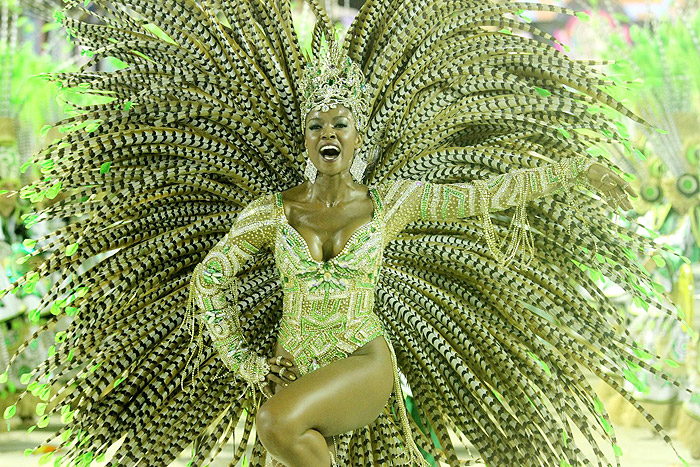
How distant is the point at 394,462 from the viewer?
2.08 m

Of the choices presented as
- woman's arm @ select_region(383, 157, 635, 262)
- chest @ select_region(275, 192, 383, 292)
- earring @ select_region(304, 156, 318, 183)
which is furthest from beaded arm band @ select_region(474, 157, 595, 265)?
earring @ select_region(304, 156, 318, 183)

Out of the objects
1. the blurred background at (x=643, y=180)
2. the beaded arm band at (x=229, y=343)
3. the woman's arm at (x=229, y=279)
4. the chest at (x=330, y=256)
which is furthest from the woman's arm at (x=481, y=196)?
the blurred background at (x=643, y=180)

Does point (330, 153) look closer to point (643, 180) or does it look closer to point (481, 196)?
point (481, 196)

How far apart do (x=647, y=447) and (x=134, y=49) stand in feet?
9.66

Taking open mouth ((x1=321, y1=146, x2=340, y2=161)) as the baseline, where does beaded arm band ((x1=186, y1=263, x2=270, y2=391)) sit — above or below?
below

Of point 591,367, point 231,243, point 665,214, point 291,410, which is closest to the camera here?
point 291,410

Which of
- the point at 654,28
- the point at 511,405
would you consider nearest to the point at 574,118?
the point at 511,405

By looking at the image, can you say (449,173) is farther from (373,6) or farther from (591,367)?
(591,367)

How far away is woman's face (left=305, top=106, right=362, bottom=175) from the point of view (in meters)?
1.85

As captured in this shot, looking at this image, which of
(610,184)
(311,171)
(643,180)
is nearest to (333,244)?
(311,171)

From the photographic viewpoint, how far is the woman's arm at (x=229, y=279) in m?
1.90

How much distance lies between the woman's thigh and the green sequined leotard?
0.07 metres

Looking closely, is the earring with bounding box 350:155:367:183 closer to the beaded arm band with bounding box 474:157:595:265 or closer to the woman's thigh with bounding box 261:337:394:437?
the beaded arm band with bounding box 474:157:595:265

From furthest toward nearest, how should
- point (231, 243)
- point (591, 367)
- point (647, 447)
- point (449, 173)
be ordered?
point (647, 447) < point (449, 173) < point (591, 367) < point (231, 243)
